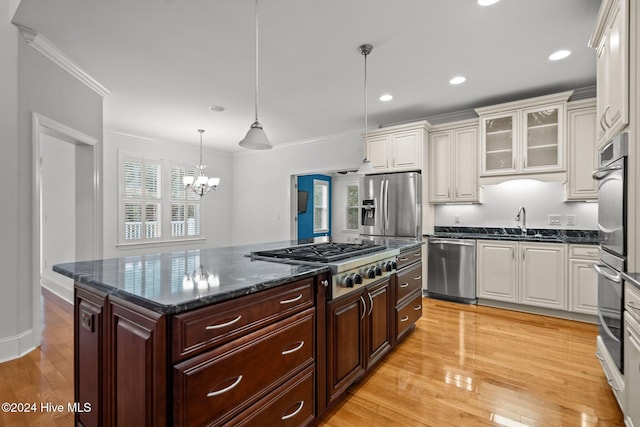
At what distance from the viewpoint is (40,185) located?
2.99 m

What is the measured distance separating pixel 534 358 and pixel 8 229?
4.45 metres

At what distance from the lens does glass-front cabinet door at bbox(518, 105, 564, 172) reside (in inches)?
141

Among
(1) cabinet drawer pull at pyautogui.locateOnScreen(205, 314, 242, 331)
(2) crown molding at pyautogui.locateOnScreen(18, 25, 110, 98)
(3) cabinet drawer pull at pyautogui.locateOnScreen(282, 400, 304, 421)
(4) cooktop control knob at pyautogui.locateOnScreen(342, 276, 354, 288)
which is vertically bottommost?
(3) cabinet drawer pull at pyautogui.locateOnScreen(282, 400, 304, 421)

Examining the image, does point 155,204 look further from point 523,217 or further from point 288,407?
point 523,217

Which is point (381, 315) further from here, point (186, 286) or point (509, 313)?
point (509, 313)

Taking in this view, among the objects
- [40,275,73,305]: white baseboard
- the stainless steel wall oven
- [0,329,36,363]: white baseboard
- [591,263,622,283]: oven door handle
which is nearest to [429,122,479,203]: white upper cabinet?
the stainless steel wall oven

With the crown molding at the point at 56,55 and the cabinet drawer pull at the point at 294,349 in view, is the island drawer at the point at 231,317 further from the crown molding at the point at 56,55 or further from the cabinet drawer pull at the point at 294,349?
the crown molding at the point at 56,55

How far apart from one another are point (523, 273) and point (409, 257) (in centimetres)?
182

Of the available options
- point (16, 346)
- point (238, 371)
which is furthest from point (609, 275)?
point (16, 346)

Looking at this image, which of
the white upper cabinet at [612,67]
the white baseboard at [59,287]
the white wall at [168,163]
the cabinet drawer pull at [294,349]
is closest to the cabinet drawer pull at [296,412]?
the cabinet drawer pull at [294,349]

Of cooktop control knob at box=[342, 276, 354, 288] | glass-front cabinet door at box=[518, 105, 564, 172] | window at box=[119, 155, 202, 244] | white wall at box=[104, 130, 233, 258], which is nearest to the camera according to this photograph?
cooktop control knob at box=[342, 276, 354, 288]

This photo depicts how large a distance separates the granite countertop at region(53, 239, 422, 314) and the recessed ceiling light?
119 inches

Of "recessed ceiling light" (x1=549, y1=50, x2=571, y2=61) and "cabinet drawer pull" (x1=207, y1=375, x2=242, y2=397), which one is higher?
"recessed ceiling light" (x1=549, y1=50, x2=571, y2=61)

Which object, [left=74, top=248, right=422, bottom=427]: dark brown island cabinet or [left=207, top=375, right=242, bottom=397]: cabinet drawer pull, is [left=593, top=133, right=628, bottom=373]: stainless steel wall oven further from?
[left=207, top=375, right=242, bottom=397]: cabinet drawer pull
